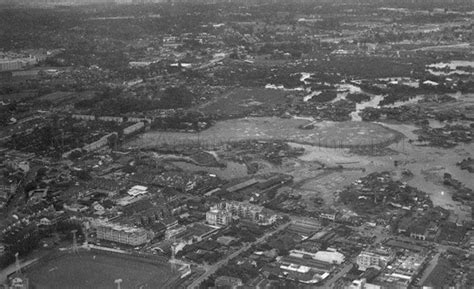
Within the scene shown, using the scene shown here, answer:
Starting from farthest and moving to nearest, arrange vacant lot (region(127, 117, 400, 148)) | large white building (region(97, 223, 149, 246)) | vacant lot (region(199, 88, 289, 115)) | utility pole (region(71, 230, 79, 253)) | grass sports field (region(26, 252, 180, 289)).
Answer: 1. vacant lot (region(199, 88, 289, 115))
2. vacant lot (region(127, 117, 400, 148))
3. large white building (region(97, 223, 149, 246))
4. utility pole (region(71, 230, 79, 253))
5. grass sports field (region(26, 252, 180, 289))

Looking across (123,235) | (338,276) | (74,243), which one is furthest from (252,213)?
(74,243)

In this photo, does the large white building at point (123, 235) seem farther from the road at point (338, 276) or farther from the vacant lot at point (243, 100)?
the vacant lot at point (243, 100)

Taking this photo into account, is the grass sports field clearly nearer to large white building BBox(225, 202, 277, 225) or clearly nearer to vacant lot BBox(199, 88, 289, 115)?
large white building BBox(225, 202, 277, 225)

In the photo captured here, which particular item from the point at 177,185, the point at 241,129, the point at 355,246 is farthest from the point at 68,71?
the point at 355,246

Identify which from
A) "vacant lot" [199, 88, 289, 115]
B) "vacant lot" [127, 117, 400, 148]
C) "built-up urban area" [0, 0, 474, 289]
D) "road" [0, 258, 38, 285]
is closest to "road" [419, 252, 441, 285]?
"built-up urban area" [0, 0, 474, 289]

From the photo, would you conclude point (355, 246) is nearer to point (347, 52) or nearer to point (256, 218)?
point (256, 218)

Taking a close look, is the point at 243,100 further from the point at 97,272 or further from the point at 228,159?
the point at 97,272
